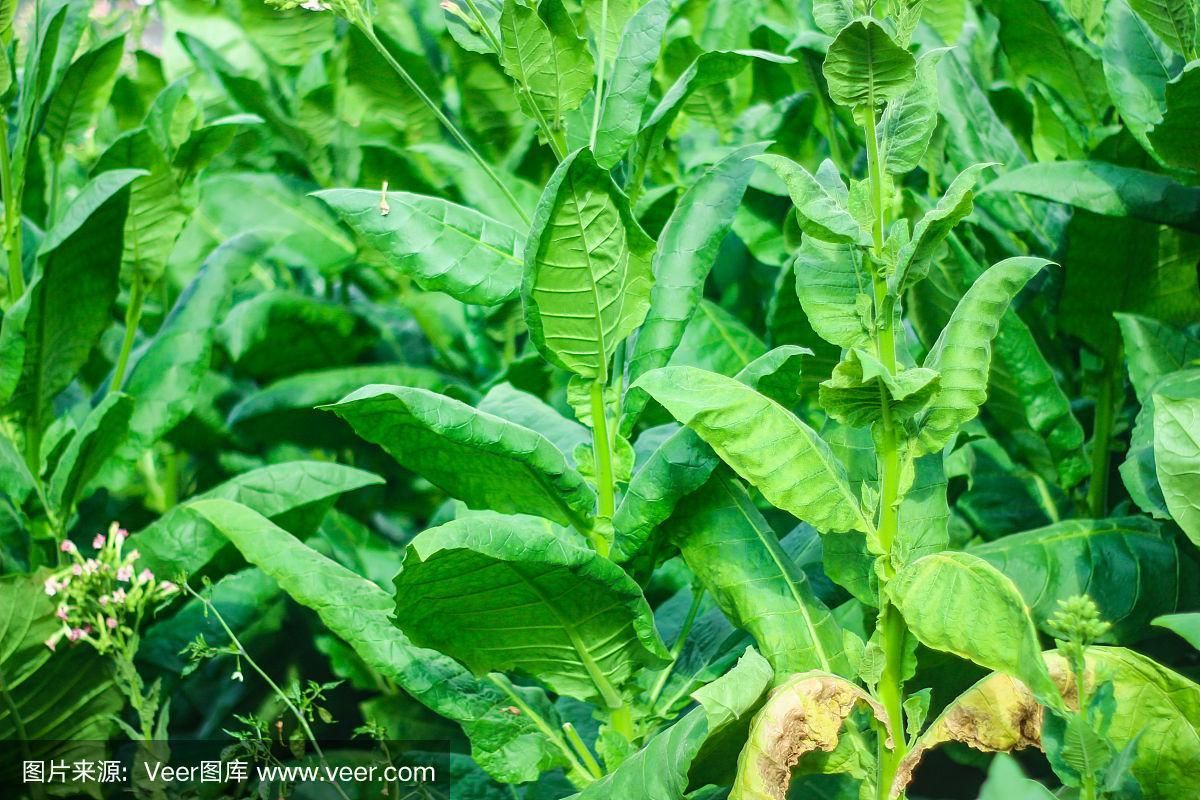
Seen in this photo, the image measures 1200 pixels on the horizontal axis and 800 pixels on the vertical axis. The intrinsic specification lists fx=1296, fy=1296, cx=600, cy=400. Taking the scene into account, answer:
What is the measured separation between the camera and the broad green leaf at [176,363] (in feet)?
5.72

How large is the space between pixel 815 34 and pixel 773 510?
60 cm

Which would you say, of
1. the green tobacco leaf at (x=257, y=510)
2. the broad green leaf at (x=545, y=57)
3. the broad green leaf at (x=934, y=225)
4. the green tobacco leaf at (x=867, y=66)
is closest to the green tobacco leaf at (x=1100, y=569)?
the broad green leaf at (x=934, y=225)

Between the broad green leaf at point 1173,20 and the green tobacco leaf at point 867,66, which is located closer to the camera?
the green tobacco leaf at point 867,66

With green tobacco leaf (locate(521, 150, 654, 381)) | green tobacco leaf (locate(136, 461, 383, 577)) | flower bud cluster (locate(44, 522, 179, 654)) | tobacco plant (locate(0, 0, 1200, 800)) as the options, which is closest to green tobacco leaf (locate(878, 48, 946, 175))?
tobacco plant (locate(0, 0, 1200, 800))

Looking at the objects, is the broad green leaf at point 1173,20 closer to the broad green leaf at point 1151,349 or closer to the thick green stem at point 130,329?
the broad green leaf at point 1151,349

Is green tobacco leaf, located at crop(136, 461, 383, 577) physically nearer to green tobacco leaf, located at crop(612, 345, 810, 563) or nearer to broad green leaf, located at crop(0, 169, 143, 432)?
broad green leaf, located at crop(0, 169, 143, 432)

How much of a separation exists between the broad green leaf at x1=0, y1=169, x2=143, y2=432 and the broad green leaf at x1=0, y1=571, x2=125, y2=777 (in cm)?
29

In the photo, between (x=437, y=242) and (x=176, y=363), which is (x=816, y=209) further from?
Result: (x=176, y=363)

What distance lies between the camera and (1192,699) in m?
1.09

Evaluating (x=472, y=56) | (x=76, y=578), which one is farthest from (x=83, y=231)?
(x=472, y=56)

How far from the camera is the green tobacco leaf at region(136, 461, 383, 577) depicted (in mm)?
1597

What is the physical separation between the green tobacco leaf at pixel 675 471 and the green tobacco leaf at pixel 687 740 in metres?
0.17

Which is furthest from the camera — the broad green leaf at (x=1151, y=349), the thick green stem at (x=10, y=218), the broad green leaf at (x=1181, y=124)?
the thick green stem at (x=10, y=218)

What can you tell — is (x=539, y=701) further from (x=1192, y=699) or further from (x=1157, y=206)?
(x=1157, y=206)
